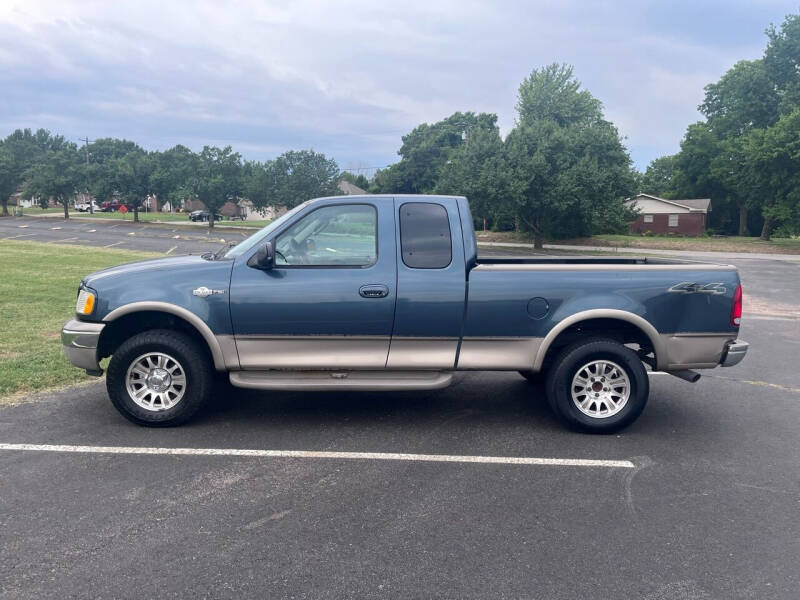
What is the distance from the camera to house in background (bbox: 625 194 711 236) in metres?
55.8

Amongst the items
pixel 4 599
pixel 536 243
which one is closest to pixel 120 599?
pixel 4 599

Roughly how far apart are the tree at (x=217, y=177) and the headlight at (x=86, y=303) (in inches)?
1747

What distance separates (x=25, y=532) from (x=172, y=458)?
122cm

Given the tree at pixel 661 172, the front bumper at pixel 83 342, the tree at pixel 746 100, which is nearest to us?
the front bumper at pixel 83 342

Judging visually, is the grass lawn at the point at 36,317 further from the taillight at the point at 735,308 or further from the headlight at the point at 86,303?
the taillight at the point at 735,308

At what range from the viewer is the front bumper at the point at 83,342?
521cm

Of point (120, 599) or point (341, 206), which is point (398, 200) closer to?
point (341, 206)

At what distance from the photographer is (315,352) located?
206 inches

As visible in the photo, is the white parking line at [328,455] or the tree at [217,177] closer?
the white parking line at [328,455]

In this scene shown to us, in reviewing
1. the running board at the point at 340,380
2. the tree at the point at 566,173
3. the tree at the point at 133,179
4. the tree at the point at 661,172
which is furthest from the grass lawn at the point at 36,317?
the tree at the point at 661,172

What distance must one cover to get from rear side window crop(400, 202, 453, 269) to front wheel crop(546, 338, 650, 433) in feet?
4.40

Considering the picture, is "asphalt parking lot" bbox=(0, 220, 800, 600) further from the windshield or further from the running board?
the windshield

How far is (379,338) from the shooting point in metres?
5.21

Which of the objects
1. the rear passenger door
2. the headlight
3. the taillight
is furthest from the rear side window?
the headlight
